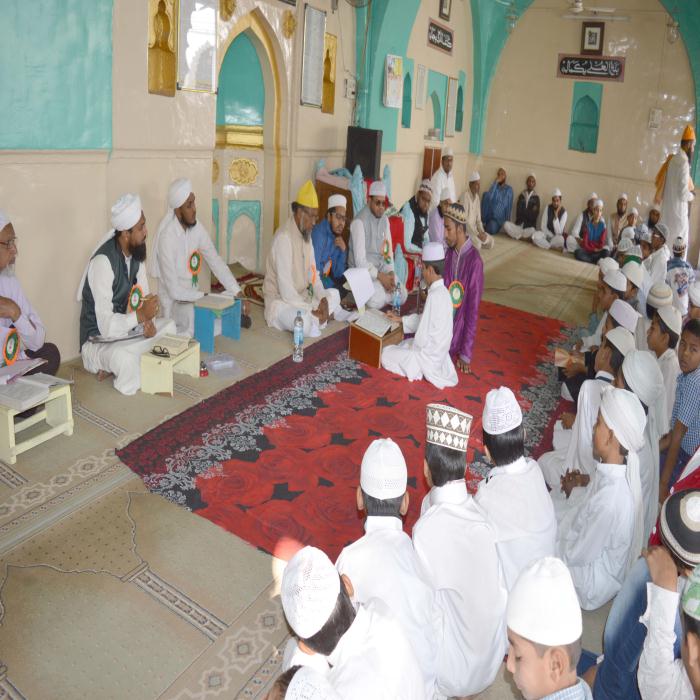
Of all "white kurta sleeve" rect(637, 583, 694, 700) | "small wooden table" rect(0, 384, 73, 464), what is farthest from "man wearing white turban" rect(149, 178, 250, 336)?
"white kurta sleeve" rect(637, 583, 694, 700)

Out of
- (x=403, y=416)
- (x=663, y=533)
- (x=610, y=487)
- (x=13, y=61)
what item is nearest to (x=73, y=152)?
(x=13, y=61)

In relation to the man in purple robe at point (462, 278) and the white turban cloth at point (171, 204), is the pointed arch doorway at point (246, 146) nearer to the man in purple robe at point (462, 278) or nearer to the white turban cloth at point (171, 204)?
the white turban cloth at point (171, 204)

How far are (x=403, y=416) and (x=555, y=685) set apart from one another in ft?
9.05

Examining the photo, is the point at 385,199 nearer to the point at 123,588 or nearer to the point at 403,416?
the point at 403,416

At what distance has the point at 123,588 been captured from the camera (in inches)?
101

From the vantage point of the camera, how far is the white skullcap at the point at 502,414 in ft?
7.72

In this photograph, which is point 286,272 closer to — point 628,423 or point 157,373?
point 157,373

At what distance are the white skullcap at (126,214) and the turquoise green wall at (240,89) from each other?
278 centimetres

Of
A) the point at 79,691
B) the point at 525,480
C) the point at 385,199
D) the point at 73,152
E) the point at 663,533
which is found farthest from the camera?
the point at 385,199

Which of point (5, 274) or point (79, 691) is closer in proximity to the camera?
point (79, 691)

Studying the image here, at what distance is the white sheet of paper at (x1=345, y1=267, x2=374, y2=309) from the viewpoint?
18.1 feet

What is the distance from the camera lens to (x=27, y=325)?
3.70 metres

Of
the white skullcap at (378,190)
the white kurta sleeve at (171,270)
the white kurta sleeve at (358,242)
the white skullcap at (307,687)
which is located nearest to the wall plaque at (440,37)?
the white skullcap at (378,190)

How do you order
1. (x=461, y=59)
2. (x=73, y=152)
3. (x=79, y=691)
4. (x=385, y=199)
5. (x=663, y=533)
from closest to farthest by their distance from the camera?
1. (x=663, y=533)
2. (x=79, y=691)
3. (x=73, y=152)
4. (x=385, y=199)
5. (x=461, y=59)
